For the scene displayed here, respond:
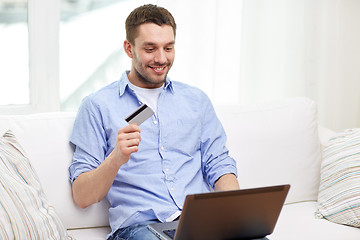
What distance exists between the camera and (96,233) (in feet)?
6.28

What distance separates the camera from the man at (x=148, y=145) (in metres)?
1.84

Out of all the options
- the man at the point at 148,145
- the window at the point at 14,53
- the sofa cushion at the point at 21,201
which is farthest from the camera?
the window at the point at 14,53

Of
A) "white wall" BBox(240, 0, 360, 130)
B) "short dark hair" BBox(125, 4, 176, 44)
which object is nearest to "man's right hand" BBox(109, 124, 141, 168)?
"short dark hair" BBox(125, 4, 176, 44)

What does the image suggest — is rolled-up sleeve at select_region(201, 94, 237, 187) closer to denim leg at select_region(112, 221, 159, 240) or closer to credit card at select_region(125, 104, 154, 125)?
denim leg at select_region(112, 221, 159, 240)

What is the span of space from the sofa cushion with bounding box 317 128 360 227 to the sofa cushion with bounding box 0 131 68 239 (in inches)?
38.2

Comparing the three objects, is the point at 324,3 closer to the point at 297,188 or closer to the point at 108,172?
the point at 297,188

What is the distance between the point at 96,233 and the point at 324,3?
1878 mm

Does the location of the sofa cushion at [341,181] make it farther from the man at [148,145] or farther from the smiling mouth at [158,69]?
the smiling mouth at [158,69]

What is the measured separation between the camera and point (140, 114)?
1.58m

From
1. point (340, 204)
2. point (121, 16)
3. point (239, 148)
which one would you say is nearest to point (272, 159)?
point (239, 148)

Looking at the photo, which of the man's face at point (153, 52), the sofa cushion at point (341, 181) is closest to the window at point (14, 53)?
the man's face at point (153, 52)

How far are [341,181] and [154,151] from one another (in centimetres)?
70

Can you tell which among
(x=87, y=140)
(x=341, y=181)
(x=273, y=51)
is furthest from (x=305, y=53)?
(x=87, y=140)

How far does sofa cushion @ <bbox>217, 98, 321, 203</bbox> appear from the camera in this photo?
216cm
